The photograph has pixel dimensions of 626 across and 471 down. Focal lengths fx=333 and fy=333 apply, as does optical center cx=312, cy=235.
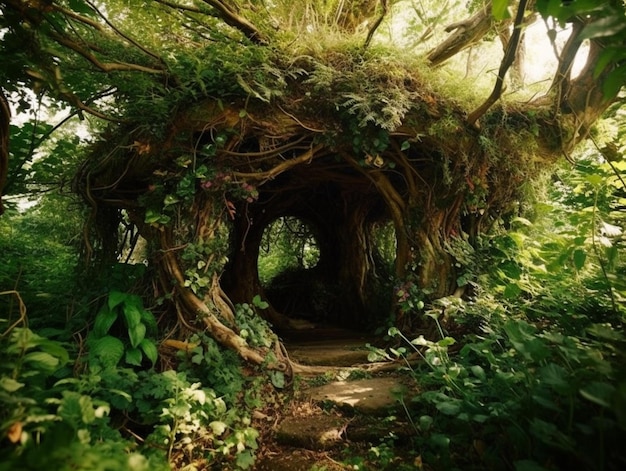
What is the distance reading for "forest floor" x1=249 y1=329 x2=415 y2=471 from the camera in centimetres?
250

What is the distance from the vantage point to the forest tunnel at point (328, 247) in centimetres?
613

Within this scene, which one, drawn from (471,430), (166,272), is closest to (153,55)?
(166,272)

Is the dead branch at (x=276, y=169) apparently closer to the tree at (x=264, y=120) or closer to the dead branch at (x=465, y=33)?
the tree at (x=264, y=120)

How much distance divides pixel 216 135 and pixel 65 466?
2.71 metres

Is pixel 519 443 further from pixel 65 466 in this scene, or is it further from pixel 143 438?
pixel 143 438

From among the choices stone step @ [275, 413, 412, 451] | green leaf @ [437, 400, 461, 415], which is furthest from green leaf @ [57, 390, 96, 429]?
green leaf @ [437, 400, 461, 415]

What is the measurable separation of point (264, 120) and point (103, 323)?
2309 millimetres

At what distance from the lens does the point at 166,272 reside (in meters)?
3.24

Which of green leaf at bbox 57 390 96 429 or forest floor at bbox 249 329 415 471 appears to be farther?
forest floor at bbox 249 329 415 471

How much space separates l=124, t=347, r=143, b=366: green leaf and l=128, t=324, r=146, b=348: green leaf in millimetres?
58

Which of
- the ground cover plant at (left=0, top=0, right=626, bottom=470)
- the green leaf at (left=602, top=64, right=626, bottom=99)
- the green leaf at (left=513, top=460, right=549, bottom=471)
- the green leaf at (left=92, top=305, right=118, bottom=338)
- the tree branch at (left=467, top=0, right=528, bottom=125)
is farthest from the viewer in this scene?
the green leaf at (left=92, top=305, right=118, bottom=338)

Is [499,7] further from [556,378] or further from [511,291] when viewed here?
[511,291]

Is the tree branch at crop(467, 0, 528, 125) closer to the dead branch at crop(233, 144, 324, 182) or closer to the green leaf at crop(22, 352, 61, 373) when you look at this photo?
the dead branch at crop(233, 144, 324, 182)

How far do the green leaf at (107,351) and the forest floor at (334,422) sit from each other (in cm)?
126
